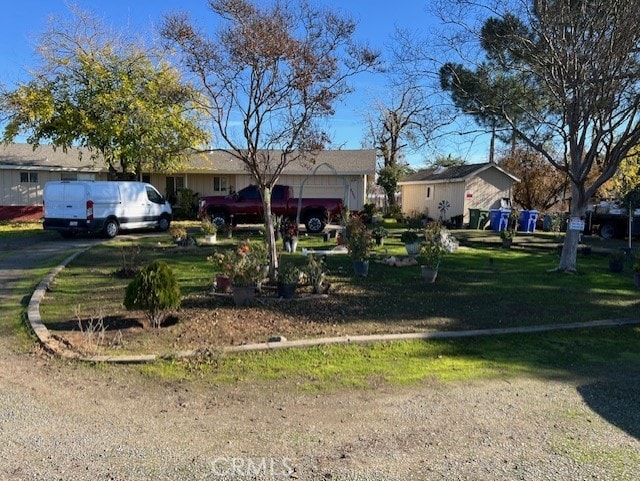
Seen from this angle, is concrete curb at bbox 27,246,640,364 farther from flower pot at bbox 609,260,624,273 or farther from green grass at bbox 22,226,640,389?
flower pot at bbox 609,260,624,273

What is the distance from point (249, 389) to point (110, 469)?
5.47 ft

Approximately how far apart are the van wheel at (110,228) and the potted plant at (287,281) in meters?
11.7

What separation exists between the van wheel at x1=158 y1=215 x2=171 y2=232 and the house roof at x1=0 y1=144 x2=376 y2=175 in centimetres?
663

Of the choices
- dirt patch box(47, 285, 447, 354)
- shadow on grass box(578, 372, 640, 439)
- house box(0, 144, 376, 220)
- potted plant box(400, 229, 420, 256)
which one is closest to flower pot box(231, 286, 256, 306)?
dirt patch box(47, 285, 447, 354)

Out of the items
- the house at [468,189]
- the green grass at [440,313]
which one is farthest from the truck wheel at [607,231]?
the green grass at [440,313]

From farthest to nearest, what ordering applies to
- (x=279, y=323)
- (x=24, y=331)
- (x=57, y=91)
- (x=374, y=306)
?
1. (x=57, y=91)
2. (x=374, y=306)
3. (x=279, y=323)
4. (x=24, y=331)

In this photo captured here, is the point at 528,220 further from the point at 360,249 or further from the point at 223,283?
the point at 223,283

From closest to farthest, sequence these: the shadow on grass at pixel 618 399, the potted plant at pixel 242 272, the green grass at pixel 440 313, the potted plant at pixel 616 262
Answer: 1. the shadow on grass at pixel 618 399
2. the green grass at pixel 440 313
3. the potted plant at pixel 242 272
4. the potted plant at pixel 616 262

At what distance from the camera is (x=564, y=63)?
11266 mm

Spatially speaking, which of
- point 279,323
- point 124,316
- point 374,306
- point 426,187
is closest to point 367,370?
point 279,323

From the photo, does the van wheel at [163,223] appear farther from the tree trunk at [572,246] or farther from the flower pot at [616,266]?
the flower pot at [616,266]

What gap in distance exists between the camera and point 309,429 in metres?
4.00

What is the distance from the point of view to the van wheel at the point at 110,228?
17938 millimetres

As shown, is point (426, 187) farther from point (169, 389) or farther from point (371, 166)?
point (169, 389)
